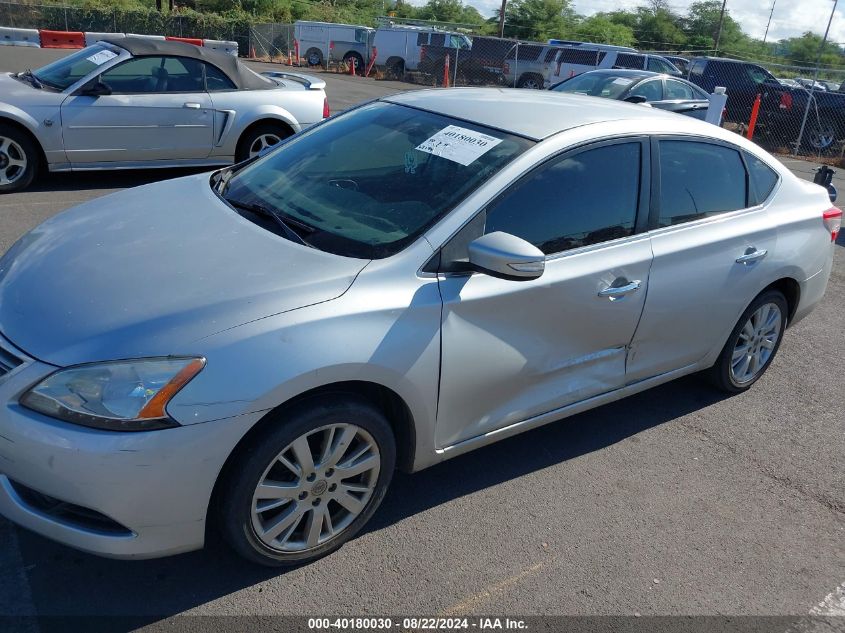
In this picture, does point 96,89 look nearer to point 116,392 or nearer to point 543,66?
point 116,392

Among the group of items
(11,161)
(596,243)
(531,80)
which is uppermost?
(596,243)

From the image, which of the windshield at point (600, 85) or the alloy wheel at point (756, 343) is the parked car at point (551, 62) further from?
the alloy wheel at point (756, 343)

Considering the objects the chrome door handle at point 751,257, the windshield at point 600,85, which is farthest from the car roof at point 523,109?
the windshield at point 600,85

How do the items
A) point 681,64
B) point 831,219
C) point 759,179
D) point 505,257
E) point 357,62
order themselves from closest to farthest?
point 505,257 → point 759,179 → point 831,219 → point 681,64 → point 357,62

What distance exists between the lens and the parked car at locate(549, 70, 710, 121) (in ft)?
40.6

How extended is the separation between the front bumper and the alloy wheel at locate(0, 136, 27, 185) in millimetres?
5717

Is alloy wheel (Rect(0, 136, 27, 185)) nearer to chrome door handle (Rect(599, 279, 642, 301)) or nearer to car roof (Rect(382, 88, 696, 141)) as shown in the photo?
car roof (Rect(382, 88, 696, 141))

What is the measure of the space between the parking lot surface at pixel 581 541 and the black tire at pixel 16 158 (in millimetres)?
5393

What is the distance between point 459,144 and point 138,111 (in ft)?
17.6

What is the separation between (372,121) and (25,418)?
223 centimetres

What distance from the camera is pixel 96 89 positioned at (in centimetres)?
746

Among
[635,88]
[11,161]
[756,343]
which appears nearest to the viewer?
[756,343]

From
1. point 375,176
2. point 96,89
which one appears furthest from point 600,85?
point 375,176

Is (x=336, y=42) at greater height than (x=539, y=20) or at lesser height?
lesser
